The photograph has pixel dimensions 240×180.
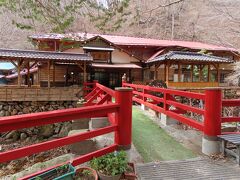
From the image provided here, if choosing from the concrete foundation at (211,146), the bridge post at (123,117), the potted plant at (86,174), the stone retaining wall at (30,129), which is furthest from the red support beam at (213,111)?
the stone retaining wall at (30,129)

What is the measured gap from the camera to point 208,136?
3631 millimetres

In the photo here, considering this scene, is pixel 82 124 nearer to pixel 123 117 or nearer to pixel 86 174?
→ pixel 123 117

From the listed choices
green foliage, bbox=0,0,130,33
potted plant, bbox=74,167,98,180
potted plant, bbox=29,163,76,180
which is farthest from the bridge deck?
green foliage, bbox=0,0,130,33

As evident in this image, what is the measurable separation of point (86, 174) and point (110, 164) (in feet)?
→ 1.17

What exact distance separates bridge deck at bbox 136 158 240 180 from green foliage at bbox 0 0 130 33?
3605 mm

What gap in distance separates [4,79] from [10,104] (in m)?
12.5

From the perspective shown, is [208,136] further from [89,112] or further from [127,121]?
[89,112]

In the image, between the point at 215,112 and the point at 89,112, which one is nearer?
the point at 89,112

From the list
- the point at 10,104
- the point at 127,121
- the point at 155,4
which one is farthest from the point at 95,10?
the point at 10,104

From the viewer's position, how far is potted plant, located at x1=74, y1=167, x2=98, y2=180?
255 cm

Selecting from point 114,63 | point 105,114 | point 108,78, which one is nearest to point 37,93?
point 108,78

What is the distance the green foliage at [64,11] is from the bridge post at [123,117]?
264 cm

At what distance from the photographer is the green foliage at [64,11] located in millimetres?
4539

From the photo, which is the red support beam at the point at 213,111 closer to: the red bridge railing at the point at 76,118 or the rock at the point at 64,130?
the red bridge railing at the point at 76,118
